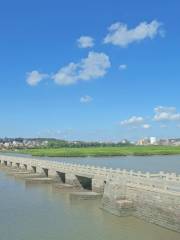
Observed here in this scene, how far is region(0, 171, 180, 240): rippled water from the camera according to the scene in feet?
78.2

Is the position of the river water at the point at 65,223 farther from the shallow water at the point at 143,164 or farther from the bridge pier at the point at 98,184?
the shallow water at the point at 143,164

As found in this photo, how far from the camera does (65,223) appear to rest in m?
27.3

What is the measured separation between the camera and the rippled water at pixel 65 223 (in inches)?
939

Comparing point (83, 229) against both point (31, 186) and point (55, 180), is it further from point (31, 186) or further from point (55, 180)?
point (55, 180)

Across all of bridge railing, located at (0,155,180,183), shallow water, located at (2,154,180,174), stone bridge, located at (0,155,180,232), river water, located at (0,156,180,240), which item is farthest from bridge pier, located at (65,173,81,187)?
shallow water, located at (2,154,180,174)

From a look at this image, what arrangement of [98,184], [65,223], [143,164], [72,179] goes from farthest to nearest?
1. [143,164]
2. [72,179]
3. [98,184]
4. [65,223]

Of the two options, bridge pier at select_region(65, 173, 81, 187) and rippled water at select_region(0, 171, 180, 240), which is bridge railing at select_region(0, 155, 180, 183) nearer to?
bridge pier at select_region(65, 173, 81, 187)

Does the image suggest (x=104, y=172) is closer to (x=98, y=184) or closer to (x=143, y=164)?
(x=98, y=184)

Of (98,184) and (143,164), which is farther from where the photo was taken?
(143,164)

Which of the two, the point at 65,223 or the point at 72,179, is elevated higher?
the point at 72,179

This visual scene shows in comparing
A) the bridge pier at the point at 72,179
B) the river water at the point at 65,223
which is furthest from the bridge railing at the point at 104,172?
the river water at the point at 65,223

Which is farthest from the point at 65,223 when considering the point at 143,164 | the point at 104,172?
the point at 143,164

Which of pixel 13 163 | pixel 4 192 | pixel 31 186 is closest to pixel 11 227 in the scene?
pixel 4 192

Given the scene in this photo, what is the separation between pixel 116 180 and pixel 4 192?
51.5ft
